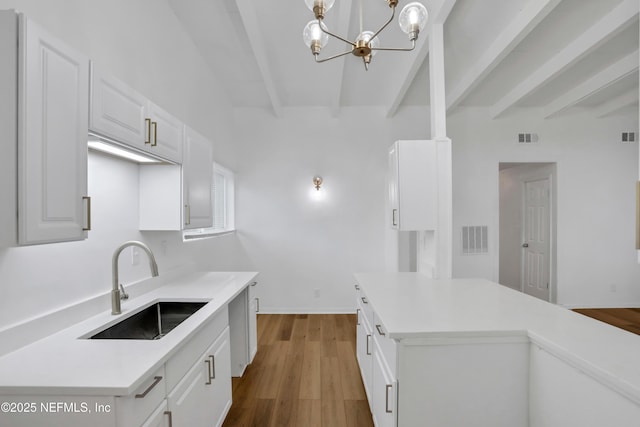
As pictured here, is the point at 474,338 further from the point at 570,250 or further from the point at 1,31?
the point at 570,250

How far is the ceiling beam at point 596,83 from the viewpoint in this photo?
9.86ft

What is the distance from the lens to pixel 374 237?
435 centimetres

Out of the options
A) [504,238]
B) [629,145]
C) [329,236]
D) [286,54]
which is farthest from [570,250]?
[286,54]

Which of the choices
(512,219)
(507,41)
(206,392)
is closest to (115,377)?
(206,392)

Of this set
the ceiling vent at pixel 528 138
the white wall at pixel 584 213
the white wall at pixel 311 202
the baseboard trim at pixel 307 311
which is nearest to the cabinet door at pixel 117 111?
the white wall at pixel 311 202

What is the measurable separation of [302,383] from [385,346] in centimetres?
126

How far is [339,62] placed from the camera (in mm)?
3051

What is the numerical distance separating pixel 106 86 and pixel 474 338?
2109 mm

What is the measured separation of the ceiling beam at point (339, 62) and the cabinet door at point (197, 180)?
1492 millimetres

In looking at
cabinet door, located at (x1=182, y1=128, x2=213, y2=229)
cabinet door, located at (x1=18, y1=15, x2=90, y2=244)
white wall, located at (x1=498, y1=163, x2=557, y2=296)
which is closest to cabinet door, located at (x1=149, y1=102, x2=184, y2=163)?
cabinet door, located at (x1=182, y1=128, x2=213, y2=229)

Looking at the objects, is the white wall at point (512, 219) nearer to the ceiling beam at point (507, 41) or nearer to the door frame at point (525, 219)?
the door frame at point (525, 219)

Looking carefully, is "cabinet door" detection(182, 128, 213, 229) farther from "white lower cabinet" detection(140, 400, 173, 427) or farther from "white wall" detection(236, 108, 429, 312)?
"white wall" detection(236, 108, 429, 312)

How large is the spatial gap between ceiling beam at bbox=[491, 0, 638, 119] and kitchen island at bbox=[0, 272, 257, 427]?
3721 millimetres

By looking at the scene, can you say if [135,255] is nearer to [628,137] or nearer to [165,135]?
[165,135]
